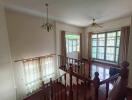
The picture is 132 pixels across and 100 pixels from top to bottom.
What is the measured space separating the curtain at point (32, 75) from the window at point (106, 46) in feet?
14.9

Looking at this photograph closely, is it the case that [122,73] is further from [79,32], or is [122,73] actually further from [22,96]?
[79,32]

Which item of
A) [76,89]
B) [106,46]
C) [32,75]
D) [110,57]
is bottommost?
[32,75]

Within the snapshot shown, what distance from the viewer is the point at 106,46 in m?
6.41

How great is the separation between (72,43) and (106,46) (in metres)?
2.39

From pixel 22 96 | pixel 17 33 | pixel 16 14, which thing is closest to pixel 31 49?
pixel 17 33

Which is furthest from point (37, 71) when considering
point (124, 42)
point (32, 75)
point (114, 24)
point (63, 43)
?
point (114, 24)

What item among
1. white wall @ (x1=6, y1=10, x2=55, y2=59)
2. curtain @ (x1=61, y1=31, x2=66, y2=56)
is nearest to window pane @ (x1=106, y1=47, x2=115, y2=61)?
curtain @ (x1=61, y1=31, x2=66, y2=56)

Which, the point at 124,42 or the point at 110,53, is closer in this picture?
the point at 124,42

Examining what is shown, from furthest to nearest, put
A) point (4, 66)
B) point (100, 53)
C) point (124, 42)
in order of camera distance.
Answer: point (100, 53) < point (124, 42) < point (4, 66)

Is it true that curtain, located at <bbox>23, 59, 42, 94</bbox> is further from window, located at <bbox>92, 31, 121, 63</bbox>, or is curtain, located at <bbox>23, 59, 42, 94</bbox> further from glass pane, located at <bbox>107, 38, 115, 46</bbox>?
glass pane, located at <bbox>107, 38, 115, 46</bbox>

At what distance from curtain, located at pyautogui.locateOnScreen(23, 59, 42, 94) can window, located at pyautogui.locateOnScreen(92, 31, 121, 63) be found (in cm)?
454

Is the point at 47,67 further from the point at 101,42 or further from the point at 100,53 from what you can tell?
the point at 101,42

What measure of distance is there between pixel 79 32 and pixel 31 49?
4.07 m

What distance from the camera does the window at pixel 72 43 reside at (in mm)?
6488
